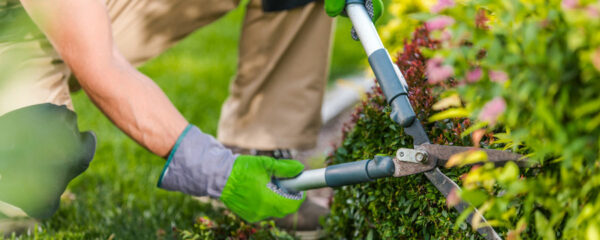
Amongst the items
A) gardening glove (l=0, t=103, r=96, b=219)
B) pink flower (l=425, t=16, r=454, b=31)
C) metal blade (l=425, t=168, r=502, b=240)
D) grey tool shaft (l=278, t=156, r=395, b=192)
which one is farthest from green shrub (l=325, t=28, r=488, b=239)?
gardening glove (l=0, t=103, r=96, b=219)

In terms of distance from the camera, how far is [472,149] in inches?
56.2

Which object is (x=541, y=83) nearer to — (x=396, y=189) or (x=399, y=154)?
(x=399, y=154)

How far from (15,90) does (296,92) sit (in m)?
1.20

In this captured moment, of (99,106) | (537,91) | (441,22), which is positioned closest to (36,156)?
(99,106)

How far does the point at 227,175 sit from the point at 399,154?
0.57 m

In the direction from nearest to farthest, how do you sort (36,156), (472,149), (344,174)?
(472,149) → (344,174) → (36,156)

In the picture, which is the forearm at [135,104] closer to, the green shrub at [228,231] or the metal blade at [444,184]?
the green shrub at [228,231]

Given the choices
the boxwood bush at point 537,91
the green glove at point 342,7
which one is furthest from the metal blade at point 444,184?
the green glove at point 342,7

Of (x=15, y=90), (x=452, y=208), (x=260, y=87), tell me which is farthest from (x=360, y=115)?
(x=15, y=90)

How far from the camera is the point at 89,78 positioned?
69.5 inches

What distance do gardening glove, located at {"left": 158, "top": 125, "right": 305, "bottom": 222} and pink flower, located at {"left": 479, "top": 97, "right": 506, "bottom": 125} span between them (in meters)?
0.88

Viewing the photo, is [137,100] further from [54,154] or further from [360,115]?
[360,115]

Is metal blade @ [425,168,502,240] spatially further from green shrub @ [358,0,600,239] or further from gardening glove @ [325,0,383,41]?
gardening glove @ [325,0,383,41]

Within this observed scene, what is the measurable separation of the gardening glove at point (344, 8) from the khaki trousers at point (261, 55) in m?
0.74
